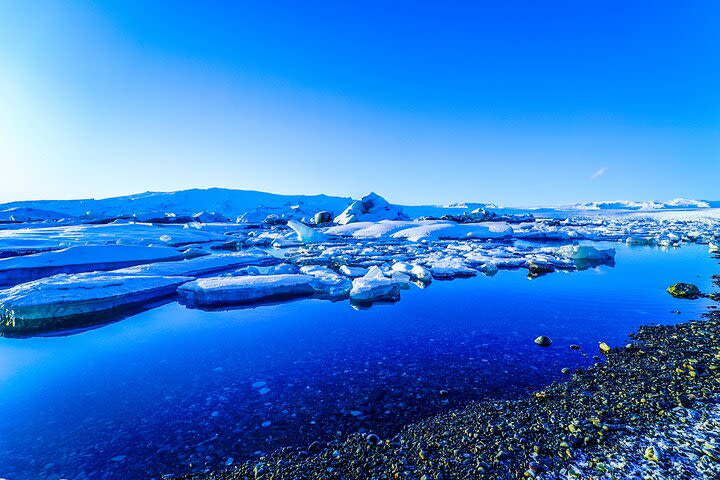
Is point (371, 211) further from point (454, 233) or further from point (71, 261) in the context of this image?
point (71, 261)

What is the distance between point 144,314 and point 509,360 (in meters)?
5.77

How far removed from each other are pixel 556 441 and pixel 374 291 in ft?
13.4

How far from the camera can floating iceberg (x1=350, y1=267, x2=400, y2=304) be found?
5.99 metres

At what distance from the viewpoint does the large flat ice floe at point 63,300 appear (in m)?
5.00

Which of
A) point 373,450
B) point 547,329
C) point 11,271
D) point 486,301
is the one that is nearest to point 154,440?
point 373,450

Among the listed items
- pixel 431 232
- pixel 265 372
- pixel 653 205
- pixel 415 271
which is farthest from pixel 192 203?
pixel 653 205

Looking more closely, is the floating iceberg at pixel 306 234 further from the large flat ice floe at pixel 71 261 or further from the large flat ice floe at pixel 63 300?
the large flat ice floe at pixel 63 300

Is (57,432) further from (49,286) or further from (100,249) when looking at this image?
(100,249)

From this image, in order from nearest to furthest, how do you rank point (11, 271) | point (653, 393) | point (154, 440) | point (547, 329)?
point (154, 440)
point (653, 393)
point (547, 329)
point (11, 271)

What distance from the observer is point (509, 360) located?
3.50 metres

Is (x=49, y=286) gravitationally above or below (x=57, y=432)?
above

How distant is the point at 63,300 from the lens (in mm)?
5082

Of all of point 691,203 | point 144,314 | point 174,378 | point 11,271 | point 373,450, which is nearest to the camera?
point 373,450

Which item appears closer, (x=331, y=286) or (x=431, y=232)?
(x=331, y=286)
